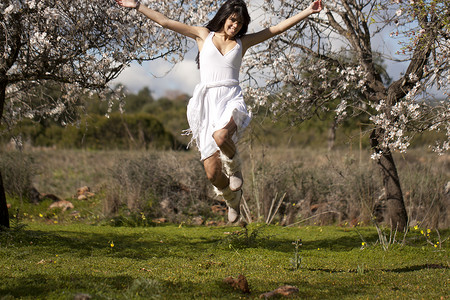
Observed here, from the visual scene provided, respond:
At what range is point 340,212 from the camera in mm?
10062

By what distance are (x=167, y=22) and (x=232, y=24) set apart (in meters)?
0.73

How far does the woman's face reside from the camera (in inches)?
214

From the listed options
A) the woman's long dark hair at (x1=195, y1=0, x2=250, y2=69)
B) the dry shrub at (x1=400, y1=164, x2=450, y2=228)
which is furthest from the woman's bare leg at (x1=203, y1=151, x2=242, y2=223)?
the dry shrub at (x1=400, y1=164, x2=450, y2=228)

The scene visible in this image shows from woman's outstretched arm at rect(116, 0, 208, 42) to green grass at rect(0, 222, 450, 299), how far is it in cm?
253

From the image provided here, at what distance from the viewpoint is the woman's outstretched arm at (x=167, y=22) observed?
17.9ft

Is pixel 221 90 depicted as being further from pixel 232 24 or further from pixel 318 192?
pixel 318 192

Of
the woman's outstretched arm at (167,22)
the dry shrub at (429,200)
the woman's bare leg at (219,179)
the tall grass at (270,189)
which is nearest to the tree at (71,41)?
the woman's outstretched arm at (167,22)

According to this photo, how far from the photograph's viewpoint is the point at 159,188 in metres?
10.6

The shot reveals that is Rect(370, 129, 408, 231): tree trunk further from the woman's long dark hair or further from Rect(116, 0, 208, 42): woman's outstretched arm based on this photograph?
Rect(116, 0, 208, 42): woman's outstretched arm

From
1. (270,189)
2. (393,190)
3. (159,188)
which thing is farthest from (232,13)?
(159,188)

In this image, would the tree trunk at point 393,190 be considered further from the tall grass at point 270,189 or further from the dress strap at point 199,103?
the dress strap at point 199,103

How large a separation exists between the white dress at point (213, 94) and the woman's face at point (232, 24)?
154 millimetres

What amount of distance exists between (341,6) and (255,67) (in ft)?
5.67

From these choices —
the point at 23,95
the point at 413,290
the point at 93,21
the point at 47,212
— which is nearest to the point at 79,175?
the point at 47,212
